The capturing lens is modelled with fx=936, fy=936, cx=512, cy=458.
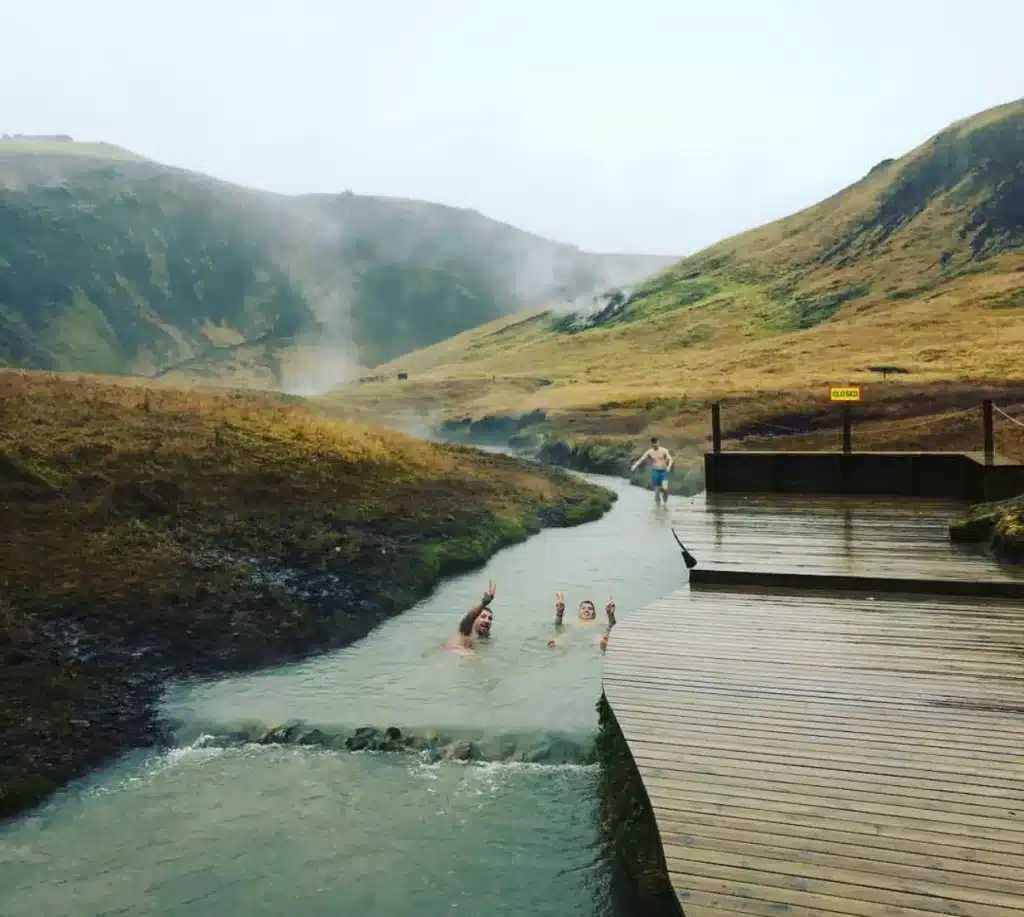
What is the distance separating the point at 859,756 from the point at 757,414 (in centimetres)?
4783

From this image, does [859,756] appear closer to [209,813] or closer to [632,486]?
[209,813]

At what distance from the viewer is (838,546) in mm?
17156

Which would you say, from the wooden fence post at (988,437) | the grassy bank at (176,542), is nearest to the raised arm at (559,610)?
the grassy bank at (176,542)

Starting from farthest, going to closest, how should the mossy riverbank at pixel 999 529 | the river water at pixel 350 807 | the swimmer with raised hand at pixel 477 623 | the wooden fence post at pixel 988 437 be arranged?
the swimmer with raised hand at pixel 477 623 < the wooden fence post at pixel 988 437 < the mossy riverbank at pixel 999 529 < the river water at pixel 350 807

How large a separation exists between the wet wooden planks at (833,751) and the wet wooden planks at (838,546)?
0.80m

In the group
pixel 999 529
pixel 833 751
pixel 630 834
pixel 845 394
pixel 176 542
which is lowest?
pixel 630 834

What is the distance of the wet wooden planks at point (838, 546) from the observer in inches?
573

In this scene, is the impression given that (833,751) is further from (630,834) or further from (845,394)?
(845,394)

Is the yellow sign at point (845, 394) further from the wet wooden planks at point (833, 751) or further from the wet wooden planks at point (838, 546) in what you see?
the wet wooden planks at point (833, 751)

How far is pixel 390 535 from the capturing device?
2805cm

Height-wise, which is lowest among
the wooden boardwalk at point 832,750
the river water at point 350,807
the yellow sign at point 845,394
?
the river water at point 350,807

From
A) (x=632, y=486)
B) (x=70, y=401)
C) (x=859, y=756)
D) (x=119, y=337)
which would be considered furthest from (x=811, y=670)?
(x=119, y=337)

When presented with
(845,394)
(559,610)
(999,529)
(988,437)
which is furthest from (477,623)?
(988,437)

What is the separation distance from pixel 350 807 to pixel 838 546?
969 centimetres
